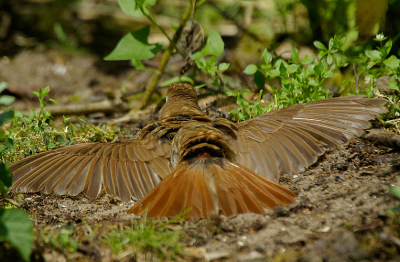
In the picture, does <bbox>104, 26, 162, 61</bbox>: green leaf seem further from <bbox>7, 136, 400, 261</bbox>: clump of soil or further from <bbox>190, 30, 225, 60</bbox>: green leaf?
<bbox>7, 136, 400, 261</bbox>: clump of soil

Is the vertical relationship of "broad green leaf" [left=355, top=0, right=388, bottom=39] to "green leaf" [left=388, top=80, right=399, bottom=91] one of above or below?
above

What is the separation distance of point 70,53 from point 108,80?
3.29 ft

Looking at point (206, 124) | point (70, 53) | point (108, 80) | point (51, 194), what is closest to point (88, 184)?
point (51, 194)

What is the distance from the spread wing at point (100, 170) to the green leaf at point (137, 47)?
1.23 metres

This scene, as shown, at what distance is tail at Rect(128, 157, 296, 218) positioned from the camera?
2.38 m

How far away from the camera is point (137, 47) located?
13.5 feet

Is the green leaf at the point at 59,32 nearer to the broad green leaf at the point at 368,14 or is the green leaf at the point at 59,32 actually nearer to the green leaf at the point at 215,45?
the green leaf at the point at 215,45

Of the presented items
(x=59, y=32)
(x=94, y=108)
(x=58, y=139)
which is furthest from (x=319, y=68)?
(x=59, y=32)

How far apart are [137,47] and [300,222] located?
2.61 meters

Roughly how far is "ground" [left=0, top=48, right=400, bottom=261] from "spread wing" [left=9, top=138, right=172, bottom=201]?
0.43 feet

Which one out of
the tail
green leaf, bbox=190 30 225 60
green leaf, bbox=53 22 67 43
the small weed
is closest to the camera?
the small weed

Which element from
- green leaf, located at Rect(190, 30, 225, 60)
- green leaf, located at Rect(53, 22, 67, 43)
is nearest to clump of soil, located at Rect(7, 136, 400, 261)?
green leaf, located at Rect(190, 30, 225, 60)

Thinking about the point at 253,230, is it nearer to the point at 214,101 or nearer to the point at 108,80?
the point at 214,101

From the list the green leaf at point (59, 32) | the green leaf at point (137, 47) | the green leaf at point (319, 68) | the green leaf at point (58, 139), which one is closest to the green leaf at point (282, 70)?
the green leaf at point (319, 68)
